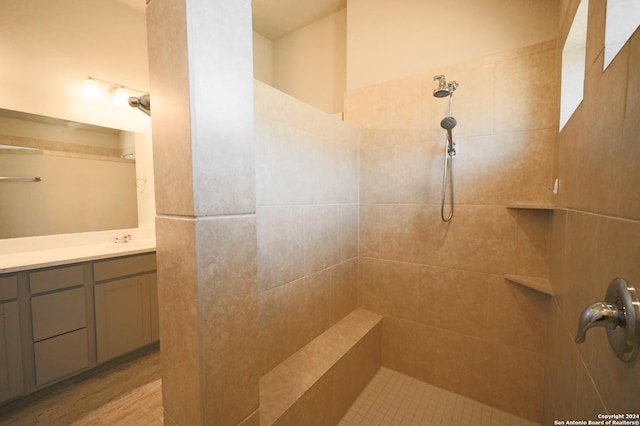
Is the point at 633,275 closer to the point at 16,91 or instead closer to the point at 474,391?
the point at 474,391

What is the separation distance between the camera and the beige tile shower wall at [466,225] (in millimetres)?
1434

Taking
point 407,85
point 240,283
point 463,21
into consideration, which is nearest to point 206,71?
point 240,283

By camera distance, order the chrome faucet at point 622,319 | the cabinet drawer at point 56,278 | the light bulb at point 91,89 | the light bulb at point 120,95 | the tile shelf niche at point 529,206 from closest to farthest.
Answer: the chrome faucet at point 622,319 → the tile shelf niche at point 529,206 → the cabinet drawer at point 56,278 → the light bulb at point 91,89 → the light bulb at point 120,95

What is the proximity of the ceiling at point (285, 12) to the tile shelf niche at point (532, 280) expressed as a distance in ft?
7.03

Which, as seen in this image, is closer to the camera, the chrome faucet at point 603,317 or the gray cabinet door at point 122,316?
the chrome faucet at point 603,317

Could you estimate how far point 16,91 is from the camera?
5.77 ft

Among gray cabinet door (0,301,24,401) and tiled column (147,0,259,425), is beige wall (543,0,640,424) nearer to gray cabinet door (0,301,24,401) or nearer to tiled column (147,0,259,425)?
tiled column (147,0,259,425)

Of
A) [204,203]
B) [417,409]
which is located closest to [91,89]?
[204,203]

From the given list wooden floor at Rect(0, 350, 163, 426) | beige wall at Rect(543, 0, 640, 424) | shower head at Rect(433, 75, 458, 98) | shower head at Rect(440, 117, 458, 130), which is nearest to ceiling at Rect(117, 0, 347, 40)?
shower head at Rect(433, 75, 458, 98)

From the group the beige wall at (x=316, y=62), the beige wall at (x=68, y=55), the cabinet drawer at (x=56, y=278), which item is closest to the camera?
the cabinet drawer at (x=56, y=278)

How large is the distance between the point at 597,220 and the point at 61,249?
9.98 ft

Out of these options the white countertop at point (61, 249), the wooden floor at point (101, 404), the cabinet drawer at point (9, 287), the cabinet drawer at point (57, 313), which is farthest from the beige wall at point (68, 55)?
the wooden floor at point (101, 404)

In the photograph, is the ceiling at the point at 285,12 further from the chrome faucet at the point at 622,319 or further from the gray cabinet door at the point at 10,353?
the chrome faucet at the point at 622,319

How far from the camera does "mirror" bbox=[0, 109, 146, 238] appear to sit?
5.76 feet
